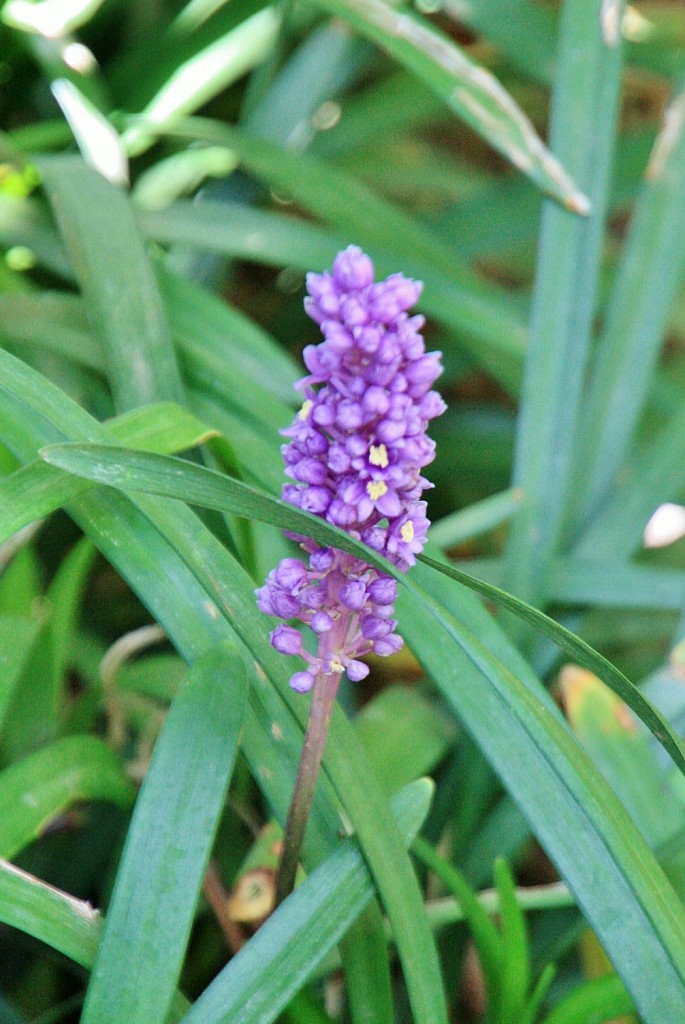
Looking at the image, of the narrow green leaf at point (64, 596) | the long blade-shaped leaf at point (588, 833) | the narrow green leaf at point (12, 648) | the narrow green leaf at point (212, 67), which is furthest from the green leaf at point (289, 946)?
the narrow green leaf at point (212, 67)

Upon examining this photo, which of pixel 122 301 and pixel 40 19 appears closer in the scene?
pixel 122 301

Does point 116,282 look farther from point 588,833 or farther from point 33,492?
point 588,833

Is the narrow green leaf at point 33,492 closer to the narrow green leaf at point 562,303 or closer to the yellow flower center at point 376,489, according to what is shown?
the yellow flower center at point 376,489

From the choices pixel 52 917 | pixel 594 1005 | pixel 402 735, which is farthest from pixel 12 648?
pixel 594 1005

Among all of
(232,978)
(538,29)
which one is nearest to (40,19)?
(538,29)

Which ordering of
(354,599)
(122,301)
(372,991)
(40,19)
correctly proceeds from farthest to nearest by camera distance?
(40,19)
(122,301)
(372,991)
(354,599)

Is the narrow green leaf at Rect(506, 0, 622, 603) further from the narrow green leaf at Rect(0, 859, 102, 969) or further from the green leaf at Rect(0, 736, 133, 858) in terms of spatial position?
the narrow green leaf at Rect(0, 859, 102, 969)

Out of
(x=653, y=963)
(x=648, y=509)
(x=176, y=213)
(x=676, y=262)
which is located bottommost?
(x=653, y=963)

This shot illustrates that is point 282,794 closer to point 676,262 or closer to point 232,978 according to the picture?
point 232,978
